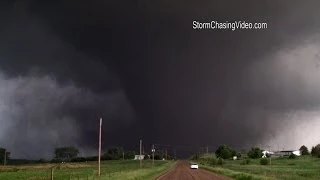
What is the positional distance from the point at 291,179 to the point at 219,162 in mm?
138156

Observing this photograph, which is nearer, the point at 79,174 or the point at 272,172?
the point at 79,174

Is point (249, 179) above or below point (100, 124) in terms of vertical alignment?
below

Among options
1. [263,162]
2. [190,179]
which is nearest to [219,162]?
[263,162]

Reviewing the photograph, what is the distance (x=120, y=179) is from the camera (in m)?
54.6

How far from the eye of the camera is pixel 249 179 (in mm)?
63062

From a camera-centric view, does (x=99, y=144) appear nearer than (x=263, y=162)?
Yes

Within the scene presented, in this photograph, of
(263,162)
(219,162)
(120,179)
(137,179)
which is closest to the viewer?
(120,179)

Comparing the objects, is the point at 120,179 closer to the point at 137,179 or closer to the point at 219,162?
the point at 137,179

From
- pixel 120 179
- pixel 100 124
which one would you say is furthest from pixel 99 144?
pixel 120 179

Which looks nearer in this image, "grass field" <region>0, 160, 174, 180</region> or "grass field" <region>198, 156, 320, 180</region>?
"grass field" <region>0, 160, 174, 180</region>

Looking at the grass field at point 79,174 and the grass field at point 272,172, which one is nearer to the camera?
the grass field at point 79,174

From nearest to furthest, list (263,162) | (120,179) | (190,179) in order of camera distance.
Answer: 1. (120,179)
2. (190,179)
3. (263,162)

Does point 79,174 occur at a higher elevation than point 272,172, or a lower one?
higher

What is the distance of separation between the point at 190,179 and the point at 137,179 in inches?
370
